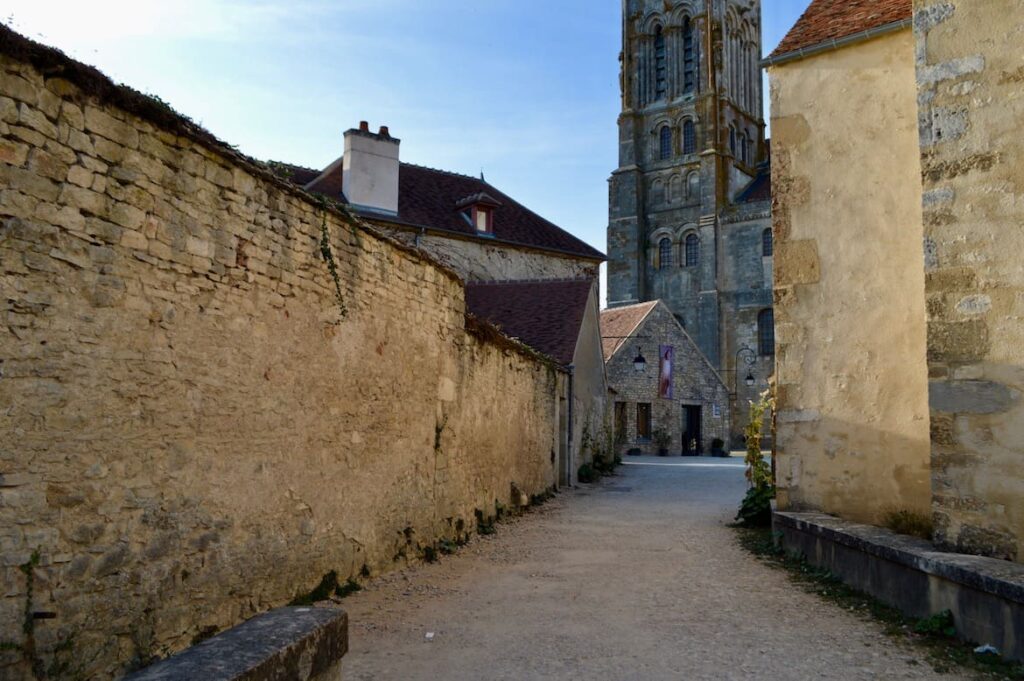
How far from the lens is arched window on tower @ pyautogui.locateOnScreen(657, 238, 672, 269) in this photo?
44.6 metres

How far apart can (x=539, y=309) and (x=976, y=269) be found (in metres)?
12.3

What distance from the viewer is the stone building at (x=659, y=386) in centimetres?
2767

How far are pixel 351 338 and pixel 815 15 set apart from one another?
5891 millimetres

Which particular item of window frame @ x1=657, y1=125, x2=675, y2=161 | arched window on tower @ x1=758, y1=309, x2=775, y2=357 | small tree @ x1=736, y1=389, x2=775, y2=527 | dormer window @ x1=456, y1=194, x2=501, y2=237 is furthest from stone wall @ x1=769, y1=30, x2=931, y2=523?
window frame @ x1=657, y1=125, x2=675, y2=161

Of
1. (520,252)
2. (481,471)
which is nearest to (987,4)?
(481,471)

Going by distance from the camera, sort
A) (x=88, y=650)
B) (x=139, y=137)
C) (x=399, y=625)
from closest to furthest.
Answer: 1. (x=88, y=650)
2. (x=139, y=137)
3. (x=399, y=625)

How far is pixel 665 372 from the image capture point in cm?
2903

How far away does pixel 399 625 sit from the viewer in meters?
5.16

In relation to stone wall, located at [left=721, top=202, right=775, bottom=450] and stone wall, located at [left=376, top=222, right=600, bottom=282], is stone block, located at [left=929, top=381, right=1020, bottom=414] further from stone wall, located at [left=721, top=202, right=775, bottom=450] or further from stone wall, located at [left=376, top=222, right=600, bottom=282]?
stone wall, located at [left=721, top=202, right=775, bottom=450]

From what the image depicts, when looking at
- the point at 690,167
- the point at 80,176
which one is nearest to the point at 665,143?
the point at 690,167

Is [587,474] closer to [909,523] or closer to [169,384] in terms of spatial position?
[909,523]

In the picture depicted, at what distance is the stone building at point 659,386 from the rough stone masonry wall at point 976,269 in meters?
20.7

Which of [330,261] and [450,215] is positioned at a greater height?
[450,215]

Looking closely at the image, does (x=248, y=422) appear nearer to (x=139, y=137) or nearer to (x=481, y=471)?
(x=139, y=137)
